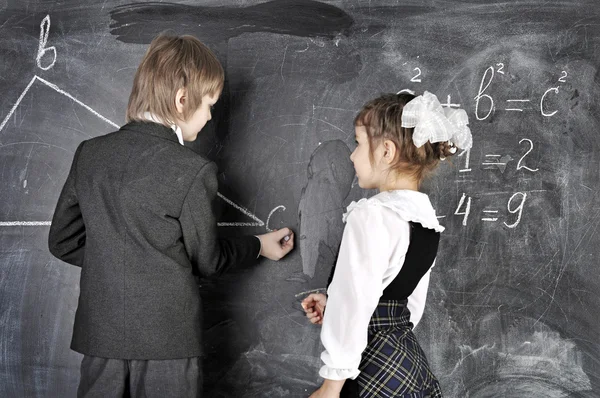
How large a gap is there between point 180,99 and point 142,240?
32 cm

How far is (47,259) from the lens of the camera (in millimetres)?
1858

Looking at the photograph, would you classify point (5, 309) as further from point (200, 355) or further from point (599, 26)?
point (599, 26)

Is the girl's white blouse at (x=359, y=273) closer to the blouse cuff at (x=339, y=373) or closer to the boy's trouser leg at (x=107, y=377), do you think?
the blouse cuff at (x=339, y=373)

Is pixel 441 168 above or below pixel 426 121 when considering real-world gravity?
below

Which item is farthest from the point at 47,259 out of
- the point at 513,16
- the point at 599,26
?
the point at 599,26

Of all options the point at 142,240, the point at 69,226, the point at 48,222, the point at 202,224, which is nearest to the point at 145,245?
the point at 142,240

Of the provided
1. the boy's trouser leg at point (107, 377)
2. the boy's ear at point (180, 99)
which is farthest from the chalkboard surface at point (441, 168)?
the boy's trouser leg at point (107, 377)

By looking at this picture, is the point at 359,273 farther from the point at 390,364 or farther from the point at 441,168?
the point at 441,168

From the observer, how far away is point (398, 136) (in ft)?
4.49

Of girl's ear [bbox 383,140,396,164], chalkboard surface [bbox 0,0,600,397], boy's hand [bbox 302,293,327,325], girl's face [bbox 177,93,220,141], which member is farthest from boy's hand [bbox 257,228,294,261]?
girl's ear [bbox 383,140,396,164]

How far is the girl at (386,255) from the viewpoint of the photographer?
1.29m

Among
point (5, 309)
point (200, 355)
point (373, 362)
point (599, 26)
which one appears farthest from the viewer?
point (5, 309)

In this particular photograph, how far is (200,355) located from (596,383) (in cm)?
103

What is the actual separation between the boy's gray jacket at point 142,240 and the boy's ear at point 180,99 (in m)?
0.06
